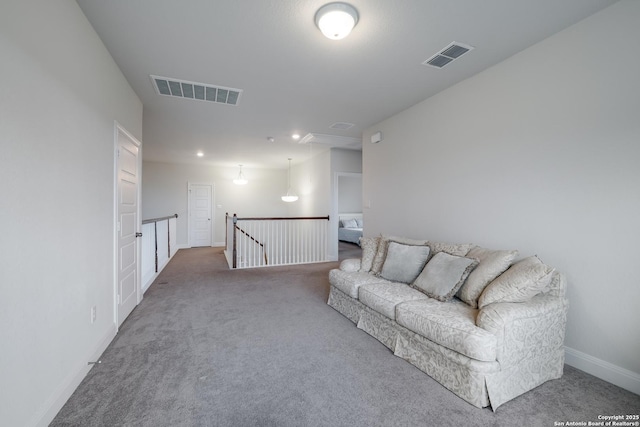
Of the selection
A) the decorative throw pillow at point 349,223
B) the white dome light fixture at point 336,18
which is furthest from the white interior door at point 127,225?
the decorative throw pillow at point 349,223

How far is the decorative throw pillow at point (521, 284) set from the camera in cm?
189

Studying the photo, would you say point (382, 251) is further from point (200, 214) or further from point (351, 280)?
point (200, 214)

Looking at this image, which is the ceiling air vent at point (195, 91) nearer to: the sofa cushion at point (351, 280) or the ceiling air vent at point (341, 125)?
the ceiling air vent at point (341, 125)

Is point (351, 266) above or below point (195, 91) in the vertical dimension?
below

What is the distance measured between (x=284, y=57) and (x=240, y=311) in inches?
114

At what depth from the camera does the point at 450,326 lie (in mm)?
1854

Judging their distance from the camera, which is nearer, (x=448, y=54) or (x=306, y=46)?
(x=306, y=46)

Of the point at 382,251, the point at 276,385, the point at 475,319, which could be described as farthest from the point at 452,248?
the point at 276,385

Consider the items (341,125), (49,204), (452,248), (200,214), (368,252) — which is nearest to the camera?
(49,204)

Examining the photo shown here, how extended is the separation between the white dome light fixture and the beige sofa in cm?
217

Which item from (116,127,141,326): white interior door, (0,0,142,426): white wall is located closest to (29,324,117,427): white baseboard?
(0,0,142,426): white wall

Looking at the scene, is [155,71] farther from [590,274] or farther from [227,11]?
[590,274]

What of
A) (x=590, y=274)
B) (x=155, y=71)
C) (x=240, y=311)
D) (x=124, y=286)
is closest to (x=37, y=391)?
(x=124, y=286)

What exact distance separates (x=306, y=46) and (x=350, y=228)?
7355 mm
